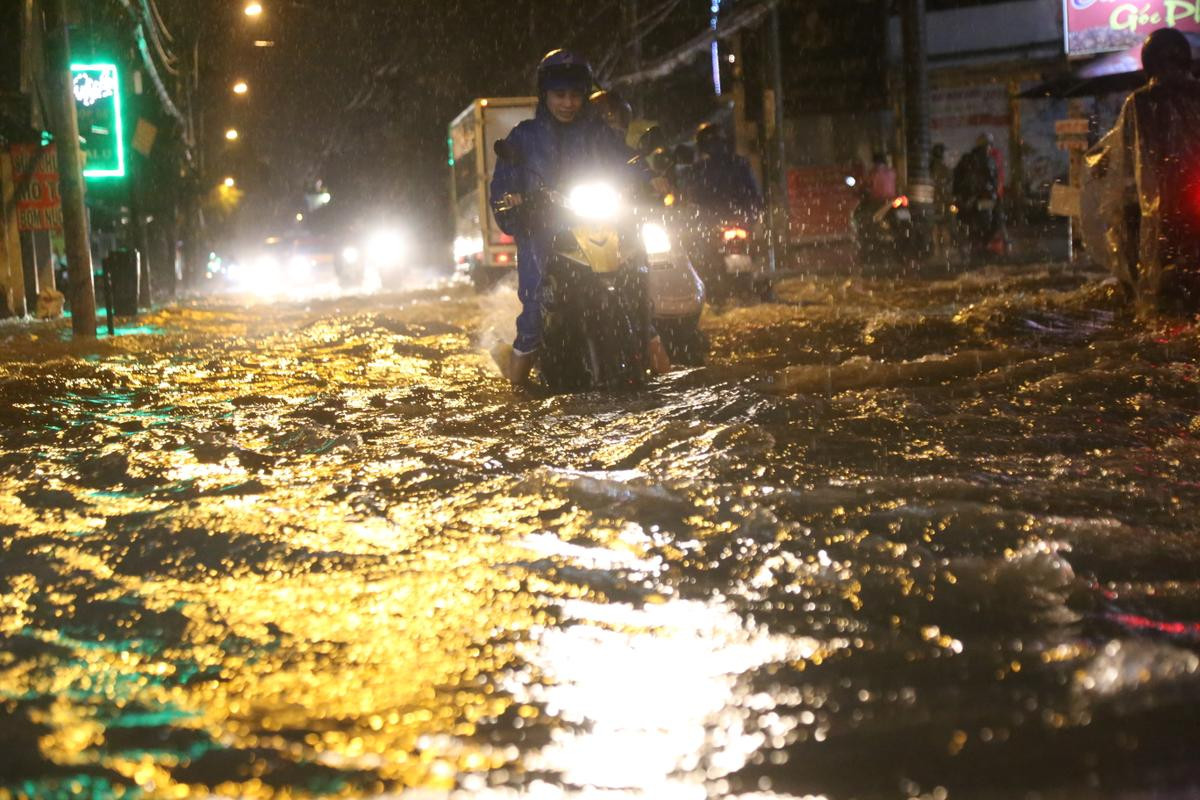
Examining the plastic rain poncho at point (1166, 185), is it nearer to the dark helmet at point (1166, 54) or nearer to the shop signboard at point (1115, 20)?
the dark helmet at point (1166, 54)

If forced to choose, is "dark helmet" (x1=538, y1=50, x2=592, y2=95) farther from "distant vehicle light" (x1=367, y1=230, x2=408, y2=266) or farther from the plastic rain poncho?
"distant vehicle light" (x1=367, y1=230, x2=408, y2=266)

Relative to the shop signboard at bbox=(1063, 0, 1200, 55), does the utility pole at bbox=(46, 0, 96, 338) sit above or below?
below

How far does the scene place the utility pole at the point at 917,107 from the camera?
2281 cm

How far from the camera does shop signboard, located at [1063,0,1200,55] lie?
88.8ft

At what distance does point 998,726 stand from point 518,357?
5459 mm

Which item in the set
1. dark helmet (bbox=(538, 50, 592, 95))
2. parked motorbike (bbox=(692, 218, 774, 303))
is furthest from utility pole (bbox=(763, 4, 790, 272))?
dark helmet (bbox=(538, 50, 592, 95))

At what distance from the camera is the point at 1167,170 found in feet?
29.6

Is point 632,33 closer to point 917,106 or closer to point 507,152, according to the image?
point 917,106

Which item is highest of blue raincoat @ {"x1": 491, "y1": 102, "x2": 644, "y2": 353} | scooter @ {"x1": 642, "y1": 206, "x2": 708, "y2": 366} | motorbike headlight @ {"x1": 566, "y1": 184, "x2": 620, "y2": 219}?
blue raincoat @ {"x1": 491, "y1": 102, "x2": 644, "y2": 353}

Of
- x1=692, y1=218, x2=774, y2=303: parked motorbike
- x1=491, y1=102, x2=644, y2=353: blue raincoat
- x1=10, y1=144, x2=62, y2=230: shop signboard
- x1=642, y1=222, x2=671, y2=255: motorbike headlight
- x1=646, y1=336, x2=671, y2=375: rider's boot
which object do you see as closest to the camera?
x1=491, y1=102, x2=644, y2=353: blue raincoat

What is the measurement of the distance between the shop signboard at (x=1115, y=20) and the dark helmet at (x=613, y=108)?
71.2 ft

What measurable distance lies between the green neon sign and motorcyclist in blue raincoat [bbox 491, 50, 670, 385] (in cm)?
1744

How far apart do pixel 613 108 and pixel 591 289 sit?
1933mm

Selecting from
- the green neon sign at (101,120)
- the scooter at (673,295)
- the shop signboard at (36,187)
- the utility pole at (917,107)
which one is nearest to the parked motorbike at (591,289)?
the scooter at (673,295)
